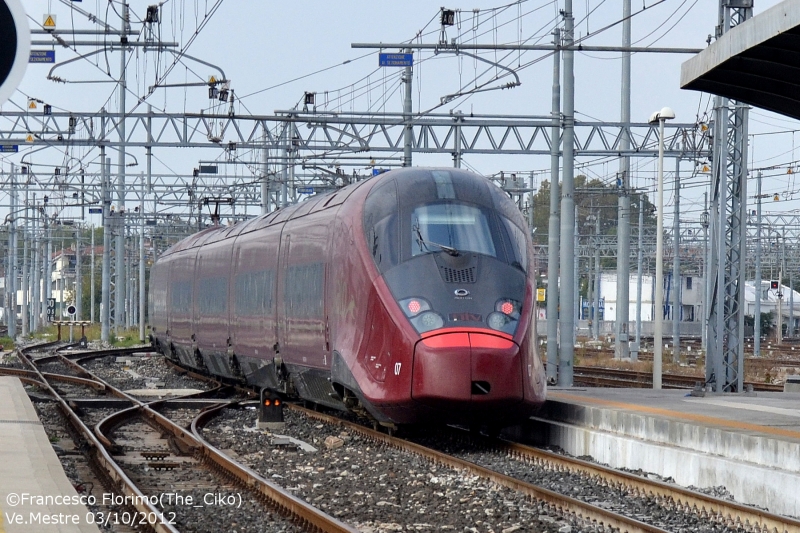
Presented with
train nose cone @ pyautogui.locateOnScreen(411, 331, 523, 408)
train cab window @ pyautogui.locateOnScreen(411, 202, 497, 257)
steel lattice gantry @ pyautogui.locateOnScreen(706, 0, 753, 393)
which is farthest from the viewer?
steel lattice gantry @ pyautogui.locateOnScreen(706, 0, 753, 393)

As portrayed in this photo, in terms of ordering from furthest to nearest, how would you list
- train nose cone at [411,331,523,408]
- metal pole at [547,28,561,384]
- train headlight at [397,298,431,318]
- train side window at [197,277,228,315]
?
1. train side window at [197,277,228,315]
2. metal pole at [547,28,561,384]
3. train headlight at [397,298,431,318]
4. train nose cone at [411,331,523,408]

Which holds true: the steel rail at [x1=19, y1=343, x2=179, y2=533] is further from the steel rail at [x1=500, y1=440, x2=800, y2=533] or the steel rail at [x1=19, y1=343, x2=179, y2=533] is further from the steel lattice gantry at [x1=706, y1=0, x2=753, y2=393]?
the steel lattice gantry at [x1=706, y1=0, x2=753, y2=393]

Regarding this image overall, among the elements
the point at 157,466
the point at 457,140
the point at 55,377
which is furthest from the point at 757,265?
the point at 157,466

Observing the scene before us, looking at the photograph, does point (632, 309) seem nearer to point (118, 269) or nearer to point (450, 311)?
point (118, 269)

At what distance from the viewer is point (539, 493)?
35.8 ft

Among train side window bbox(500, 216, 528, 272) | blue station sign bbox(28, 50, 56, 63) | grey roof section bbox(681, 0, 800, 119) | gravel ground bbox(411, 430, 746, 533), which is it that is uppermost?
blue station sign bbox(28, 50, 56, 63)

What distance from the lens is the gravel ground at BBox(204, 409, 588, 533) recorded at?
32.1ft

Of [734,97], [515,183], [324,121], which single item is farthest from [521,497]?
[515,183]

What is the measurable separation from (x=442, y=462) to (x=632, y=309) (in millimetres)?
82692

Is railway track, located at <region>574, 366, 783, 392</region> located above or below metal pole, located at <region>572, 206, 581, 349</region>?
below

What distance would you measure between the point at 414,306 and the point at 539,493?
3340 millimetres

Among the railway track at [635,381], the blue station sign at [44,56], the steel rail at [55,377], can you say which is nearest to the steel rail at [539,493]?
the steel rail at [55,377]

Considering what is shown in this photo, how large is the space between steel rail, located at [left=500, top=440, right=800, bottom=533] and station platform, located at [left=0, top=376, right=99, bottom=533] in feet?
16.7

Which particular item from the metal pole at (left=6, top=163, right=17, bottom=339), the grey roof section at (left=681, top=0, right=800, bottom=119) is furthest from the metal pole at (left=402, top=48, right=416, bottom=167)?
the metal pole at (left=6, top=163, right=17, bottom=339)
